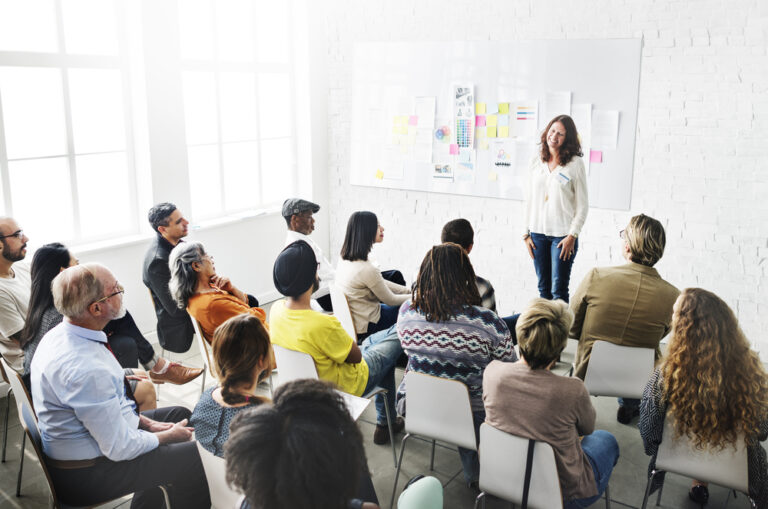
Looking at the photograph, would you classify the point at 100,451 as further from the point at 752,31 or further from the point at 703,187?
the point at 752,31

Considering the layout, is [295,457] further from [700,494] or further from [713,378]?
[700,494]

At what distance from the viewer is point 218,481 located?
226 cm

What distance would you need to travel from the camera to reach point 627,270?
3428 mm

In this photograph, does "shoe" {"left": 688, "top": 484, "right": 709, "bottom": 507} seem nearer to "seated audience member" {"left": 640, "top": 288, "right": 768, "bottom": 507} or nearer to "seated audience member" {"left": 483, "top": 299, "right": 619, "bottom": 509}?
"seated audience member" {"left": 640, "top": 288, "right": 768, "bottom": 507}

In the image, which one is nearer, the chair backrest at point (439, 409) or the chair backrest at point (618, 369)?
the chair backrest at point (439, 409)

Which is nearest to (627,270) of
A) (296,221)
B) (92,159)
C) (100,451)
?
(296,221)

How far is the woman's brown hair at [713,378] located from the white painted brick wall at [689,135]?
253 cm

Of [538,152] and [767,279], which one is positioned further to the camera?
[538,152]

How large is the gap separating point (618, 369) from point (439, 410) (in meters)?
1.08

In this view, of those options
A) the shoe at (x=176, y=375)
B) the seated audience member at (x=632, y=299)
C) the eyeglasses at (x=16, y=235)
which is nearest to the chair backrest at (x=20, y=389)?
the shoe at (x=176, y=375)

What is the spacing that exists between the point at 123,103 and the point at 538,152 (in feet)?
10.3

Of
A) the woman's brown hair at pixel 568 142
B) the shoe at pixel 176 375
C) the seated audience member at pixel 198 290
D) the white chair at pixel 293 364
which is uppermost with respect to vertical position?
the woman's brown hair at pixel 568 142

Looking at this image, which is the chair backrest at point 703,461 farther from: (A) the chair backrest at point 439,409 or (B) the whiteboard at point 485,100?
(B) the whiteboard at point 485,100

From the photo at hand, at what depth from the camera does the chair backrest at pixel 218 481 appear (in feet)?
7.30
